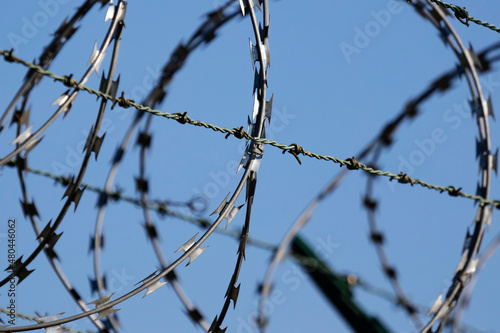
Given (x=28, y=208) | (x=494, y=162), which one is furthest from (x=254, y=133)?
(x=494, y=162)

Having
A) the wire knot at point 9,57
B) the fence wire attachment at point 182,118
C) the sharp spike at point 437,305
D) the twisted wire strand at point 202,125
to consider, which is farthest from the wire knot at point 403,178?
the wire knot at point 9,57

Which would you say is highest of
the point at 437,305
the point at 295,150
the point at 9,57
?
the point at 9,57

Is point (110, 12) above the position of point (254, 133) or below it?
above

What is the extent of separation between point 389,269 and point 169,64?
2.55 meters

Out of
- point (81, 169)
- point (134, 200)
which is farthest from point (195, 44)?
point (81, 169)

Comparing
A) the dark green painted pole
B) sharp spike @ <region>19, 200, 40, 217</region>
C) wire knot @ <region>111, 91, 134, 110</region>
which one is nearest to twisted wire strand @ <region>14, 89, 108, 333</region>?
sharp spike @ <region>19, 200, 40, 217</region>

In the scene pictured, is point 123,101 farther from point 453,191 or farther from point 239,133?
point 453,191

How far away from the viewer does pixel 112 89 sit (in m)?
3.48

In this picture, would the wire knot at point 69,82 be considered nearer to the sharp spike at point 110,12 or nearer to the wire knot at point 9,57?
the wire knot at point 9,57

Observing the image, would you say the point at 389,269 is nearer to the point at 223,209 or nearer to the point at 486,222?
the point at 486,222

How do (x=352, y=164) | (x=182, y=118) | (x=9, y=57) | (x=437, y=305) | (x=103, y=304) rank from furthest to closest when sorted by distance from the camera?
(x=437, y=305), (x=352, y=164), (x=182, y=118), (x=103, y=304), (x=9, y=57)

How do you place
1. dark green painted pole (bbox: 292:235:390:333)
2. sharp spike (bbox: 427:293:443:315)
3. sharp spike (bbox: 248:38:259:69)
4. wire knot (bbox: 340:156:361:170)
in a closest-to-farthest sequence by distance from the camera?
sharp spike (bbox: 248:38:259:69) → wire knot (bbox: 340:156:361:170) → sharp spike (bbox: 427:293:443:315) → dark green painted pole (bbox: 292:235:390:333)

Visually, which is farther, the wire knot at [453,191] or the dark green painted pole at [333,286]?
the dark green painted pole at [333,286]

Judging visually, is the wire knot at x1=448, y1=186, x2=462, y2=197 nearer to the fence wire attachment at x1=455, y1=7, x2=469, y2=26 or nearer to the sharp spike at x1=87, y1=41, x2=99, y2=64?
the fence wire attachment at x1=455, y1=7, x2=469, y2=26
